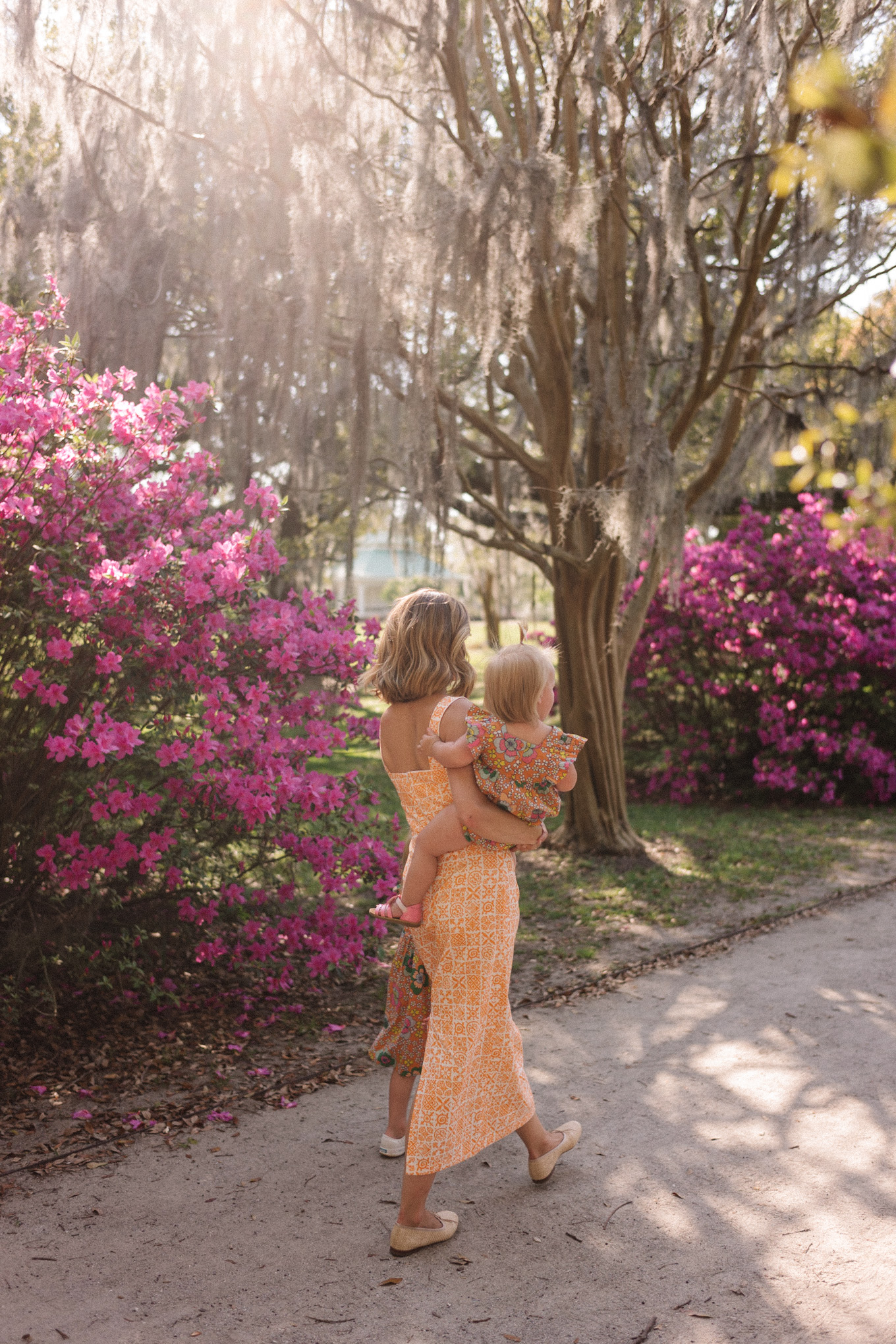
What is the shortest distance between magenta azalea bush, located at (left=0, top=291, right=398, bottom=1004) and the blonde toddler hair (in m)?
1.39

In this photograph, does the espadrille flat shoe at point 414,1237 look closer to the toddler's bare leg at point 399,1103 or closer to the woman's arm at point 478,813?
the toddler's bare leg at point 399,1103

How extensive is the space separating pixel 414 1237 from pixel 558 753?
119cm

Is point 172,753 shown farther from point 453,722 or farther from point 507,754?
point 507,754

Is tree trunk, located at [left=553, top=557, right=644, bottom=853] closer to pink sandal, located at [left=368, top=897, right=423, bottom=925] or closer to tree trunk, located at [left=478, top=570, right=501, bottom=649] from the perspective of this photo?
pink sandal, located at [left=368, top=897, right=423, bottom=925]

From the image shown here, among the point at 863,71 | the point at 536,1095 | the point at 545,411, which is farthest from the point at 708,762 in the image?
the point at 536,1095

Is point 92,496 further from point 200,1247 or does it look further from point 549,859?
point 549,859

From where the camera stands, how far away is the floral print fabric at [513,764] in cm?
250

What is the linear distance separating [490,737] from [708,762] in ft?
25.3

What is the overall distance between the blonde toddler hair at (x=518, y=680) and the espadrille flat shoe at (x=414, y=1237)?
123cm

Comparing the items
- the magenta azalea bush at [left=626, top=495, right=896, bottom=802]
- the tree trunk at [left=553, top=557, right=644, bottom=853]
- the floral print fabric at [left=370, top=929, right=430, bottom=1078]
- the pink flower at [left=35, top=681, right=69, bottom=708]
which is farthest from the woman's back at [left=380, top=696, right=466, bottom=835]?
the magenta azalea bush at [left=626, top=495, right=896, bottom=802]

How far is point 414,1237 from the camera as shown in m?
2.47

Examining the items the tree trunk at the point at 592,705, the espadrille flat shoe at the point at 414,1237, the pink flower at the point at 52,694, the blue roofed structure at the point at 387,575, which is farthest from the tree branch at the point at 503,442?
the espadrille flat shoe at the point at 414,1237

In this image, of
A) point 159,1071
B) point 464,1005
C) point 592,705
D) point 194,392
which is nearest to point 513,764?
point 464,1005

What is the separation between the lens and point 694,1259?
2.43 m
